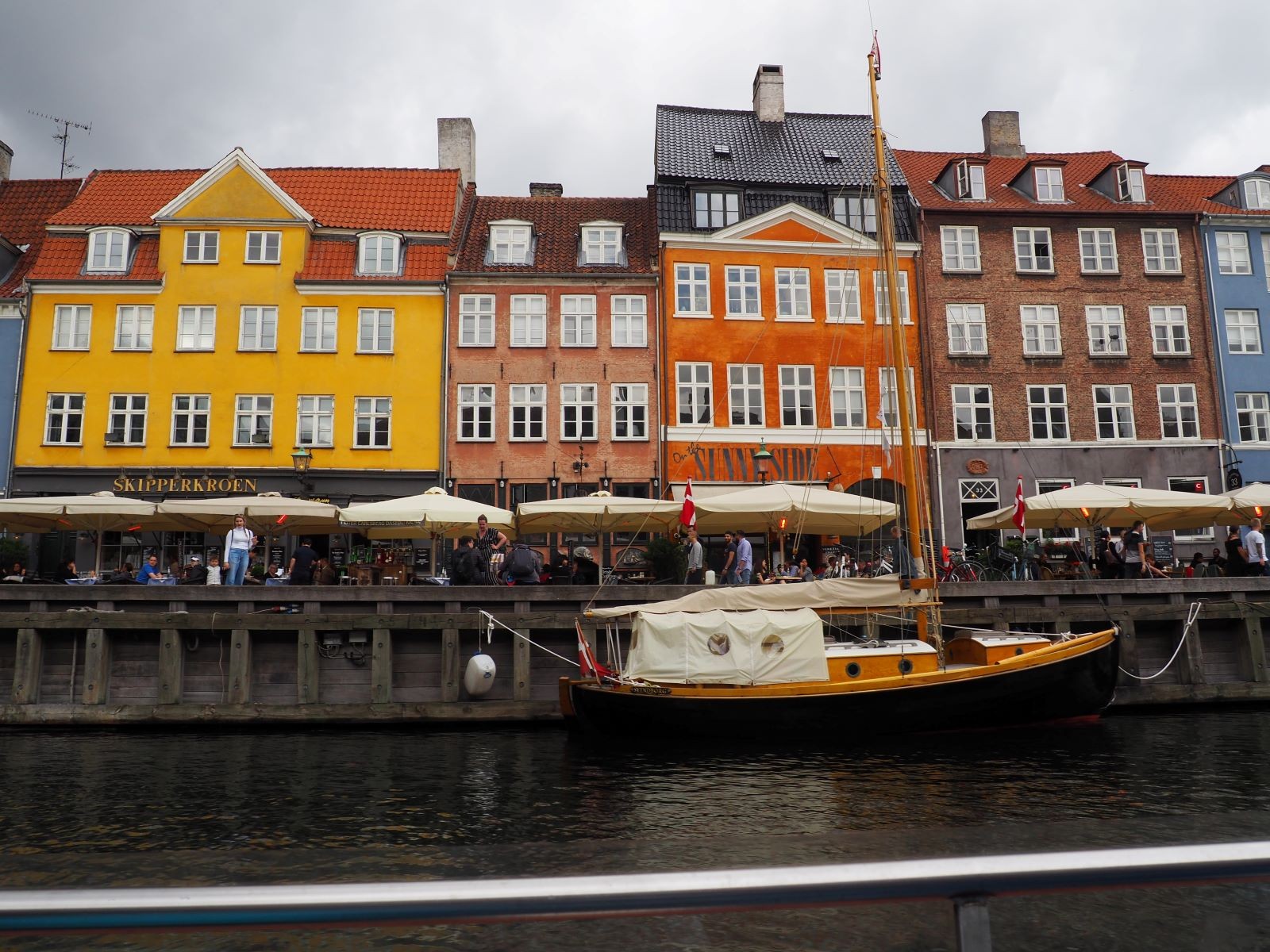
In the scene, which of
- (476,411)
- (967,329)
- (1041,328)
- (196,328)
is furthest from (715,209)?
(196,328)

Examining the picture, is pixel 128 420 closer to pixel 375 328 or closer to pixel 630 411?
pixel 375 328

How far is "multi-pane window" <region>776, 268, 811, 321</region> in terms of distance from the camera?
3397cm

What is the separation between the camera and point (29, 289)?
1278 inches

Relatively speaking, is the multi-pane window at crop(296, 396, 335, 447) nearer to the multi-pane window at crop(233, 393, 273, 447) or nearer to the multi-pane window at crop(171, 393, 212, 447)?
the multi-pane window at crop(233, 393, 273, 447)

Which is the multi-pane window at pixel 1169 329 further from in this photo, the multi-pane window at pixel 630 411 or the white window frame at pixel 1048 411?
the multi-pane window at pixel 630 411

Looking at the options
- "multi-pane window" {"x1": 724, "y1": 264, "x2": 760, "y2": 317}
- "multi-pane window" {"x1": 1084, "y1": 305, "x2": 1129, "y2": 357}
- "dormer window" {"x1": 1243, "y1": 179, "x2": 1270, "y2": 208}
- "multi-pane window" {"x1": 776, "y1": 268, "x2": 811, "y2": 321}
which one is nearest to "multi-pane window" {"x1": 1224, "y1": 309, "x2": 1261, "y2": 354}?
"multi-pane window" {"x1": 1084, "y1": 305, "x2": 1129, "y2": 357}

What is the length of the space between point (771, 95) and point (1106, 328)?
15712 millimetres

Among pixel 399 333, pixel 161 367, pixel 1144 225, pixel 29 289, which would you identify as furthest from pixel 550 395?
pixel 1144 225

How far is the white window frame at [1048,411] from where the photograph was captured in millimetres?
34000

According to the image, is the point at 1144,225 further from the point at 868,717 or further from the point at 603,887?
the point at 603,887

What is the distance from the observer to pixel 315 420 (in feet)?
105

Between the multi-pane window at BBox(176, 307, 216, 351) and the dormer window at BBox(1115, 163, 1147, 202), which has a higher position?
the dormer window at BBox(1115, 163, 1147, 202)

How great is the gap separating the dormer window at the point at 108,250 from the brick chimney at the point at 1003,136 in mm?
33298

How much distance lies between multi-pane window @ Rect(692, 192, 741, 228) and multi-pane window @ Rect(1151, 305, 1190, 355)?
15.5 metres
